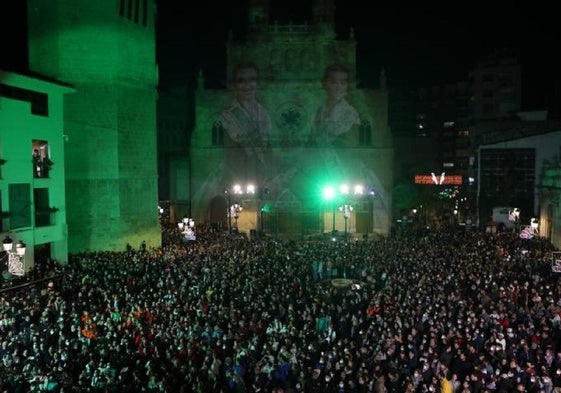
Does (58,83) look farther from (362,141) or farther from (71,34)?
(362,141)

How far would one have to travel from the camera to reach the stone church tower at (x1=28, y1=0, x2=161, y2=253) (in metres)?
29.9

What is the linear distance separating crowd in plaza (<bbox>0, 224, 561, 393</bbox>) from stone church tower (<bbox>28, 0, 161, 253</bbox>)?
721 cm

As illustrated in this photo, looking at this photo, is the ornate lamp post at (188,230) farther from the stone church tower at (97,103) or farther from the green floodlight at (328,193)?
the green floodlight at (328,193)

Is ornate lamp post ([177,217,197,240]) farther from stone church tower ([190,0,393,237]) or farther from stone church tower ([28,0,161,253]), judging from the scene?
stone church tower ([190,0,393,237])

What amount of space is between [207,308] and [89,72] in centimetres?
1813

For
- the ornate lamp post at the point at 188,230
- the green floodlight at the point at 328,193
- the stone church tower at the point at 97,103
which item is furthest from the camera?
the green floodlight at the point at 328,193

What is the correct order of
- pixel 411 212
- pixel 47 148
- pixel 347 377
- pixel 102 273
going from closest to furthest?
pixel 347 377 < pixel 102 273 < pixel 47 148 < pixel 411 212

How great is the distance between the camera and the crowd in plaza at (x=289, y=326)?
12969mm

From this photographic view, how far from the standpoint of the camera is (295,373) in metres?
13.0

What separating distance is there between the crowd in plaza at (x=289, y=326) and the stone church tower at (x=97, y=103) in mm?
7211

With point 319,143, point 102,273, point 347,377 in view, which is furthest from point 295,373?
point 319,143

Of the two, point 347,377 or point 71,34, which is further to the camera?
point 71,34

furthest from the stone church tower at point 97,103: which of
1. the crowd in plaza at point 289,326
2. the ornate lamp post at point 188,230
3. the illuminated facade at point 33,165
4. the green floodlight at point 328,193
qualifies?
the green floodlight at point 328,193

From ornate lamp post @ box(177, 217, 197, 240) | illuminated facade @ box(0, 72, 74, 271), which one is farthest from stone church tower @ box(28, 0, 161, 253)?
ornate lamp post @ box(177, 217, 197, 240)
